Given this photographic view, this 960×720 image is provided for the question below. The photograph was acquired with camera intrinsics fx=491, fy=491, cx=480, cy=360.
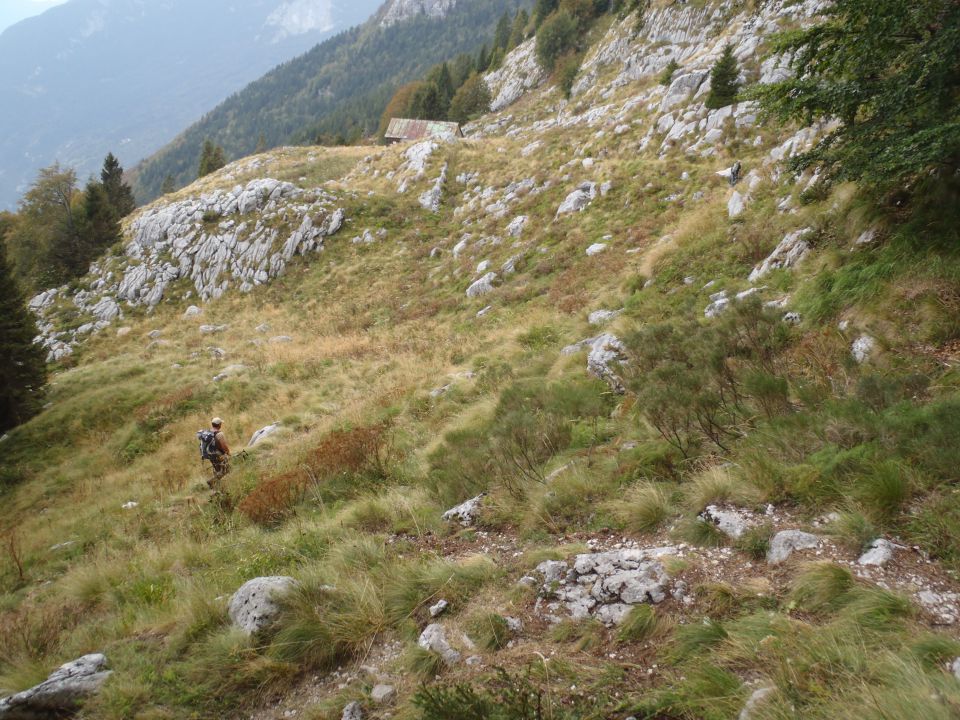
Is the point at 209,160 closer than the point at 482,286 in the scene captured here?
No

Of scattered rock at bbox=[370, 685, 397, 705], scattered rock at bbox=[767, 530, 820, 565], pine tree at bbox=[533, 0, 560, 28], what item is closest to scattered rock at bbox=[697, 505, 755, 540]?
scattered rock at bbox=[767, 530, 820, 565]

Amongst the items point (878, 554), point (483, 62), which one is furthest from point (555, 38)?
point (878, 554)

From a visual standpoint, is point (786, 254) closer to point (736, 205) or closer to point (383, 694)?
point (736, 205)

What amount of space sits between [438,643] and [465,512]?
103 inches

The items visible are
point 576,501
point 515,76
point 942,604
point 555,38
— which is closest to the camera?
point 942,604

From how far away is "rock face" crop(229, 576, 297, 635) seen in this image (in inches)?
167

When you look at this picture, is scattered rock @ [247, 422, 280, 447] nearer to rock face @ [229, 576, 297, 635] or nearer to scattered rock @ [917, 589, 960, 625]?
rock face @ [229, 576, 297, 635]

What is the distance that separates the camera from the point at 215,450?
10828mm

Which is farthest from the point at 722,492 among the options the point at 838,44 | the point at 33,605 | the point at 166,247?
the point at 166,247

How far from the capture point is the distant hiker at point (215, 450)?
1070 centimetres

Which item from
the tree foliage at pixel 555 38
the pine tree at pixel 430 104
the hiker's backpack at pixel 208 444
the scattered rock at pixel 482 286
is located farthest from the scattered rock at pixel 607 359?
the pine tree at pixel 430 104

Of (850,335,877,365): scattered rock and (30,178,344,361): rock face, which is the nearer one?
(850,335,877,365): scattered rock

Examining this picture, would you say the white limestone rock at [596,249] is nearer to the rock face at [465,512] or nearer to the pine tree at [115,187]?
the rock face at [465,512]

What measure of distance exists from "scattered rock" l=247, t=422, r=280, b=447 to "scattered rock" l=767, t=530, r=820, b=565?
11.5 meters
